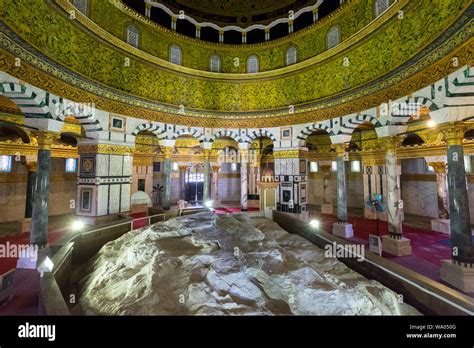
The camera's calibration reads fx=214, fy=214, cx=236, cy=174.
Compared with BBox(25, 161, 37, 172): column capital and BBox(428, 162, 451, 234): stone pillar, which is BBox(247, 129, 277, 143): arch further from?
BBox(25, 161, 37, 172): column capital

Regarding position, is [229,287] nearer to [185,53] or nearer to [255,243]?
[255,243]

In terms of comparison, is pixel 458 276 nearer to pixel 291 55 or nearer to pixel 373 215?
pixel 373 215

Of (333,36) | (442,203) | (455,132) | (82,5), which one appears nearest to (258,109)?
(333,36)

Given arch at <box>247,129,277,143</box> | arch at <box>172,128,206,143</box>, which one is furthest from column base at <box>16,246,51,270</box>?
arch at <box>247,129,277,143</box>

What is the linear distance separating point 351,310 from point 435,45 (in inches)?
272

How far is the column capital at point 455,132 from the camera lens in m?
5.46

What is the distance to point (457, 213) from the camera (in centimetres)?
555

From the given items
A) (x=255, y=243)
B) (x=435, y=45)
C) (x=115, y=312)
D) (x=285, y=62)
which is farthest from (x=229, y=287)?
(x=285, y=62)

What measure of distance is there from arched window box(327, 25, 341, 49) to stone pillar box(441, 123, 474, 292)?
6.43 metres

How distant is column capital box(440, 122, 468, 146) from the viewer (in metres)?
5.46

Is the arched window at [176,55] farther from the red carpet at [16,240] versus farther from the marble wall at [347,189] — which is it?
the marble wall at [347,189]

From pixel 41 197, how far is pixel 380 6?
1337cm

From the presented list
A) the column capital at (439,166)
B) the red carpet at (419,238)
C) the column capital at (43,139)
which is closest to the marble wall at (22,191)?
the column capital at (43,139)

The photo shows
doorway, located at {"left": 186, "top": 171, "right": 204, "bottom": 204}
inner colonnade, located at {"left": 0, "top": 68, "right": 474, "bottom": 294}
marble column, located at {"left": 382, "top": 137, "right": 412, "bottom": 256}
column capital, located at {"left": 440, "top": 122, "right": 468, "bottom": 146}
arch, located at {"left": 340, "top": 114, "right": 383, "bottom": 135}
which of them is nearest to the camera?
column capital, located at {"left": 440, "top": 122, "right": 468, "bottom": 146}
